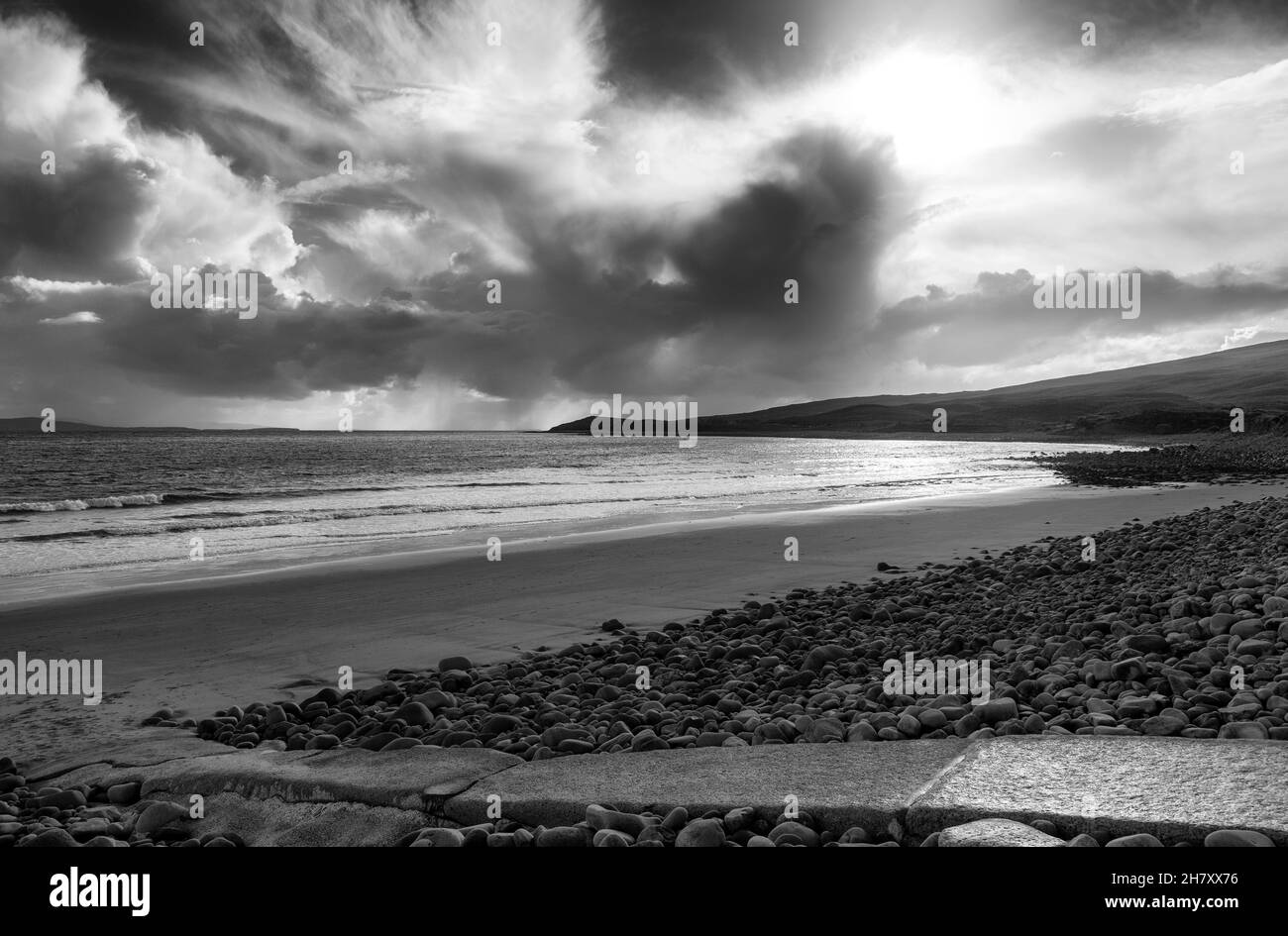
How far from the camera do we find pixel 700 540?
16.5 metres

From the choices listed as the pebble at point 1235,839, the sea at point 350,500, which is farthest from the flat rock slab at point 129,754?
the sea at point 350,500

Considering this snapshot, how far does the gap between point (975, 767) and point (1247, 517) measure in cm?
1178

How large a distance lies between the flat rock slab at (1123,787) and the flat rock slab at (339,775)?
2282mm

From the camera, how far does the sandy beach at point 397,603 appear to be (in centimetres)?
742

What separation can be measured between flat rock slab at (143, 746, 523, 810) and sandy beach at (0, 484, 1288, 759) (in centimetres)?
185

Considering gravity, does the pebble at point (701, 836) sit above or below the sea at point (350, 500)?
below

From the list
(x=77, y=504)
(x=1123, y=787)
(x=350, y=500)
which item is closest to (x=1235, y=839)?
(x=1123, y=787)

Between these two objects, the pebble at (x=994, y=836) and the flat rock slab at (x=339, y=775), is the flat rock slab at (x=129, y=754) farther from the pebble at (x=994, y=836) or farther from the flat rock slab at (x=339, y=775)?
the pebble at (x=994, y=836)

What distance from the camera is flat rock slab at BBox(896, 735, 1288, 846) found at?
2.95 metres

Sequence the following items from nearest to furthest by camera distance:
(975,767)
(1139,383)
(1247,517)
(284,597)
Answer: (975,767) → (284,597) → (1247,517) → (1139,383)

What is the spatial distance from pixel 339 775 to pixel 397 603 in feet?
22.1

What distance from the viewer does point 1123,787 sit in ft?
10.8
